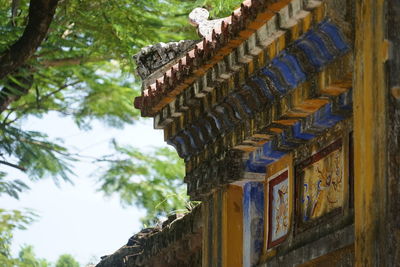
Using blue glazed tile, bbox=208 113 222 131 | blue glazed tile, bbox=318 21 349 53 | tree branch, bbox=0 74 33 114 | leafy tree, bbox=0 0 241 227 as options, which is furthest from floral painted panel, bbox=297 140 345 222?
tree branch, bbox=0 74 33 114

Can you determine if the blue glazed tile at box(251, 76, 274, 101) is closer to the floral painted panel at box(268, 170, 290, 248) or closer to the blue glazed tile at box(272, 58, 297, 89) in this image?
the blue glazed tile at box(272, 58, 297, 89)

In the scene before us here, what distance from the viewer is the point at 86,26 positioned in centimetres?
1716

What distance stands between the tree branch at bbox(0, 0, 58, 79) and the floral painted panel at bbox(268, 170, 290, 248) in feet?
16.4

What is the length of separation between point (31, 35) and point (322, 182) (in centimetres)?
627

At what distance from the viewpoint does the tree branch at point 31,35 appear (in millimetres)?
14789

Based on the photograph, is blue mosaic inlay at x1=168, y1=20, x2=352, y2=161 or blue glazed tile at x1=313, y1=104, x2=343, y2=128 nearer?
blue mosaic inlay at x1=168, y1=20, x2=352, y2=161

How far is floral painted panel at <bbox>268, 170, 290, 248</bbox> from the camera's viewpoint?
10211 millimetres

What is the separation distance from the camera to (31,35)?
1508cm

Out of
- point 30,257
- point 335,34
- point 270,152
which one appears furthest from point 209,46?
point 30,257

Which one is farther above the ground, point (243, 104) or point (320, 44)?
point (320, 44)

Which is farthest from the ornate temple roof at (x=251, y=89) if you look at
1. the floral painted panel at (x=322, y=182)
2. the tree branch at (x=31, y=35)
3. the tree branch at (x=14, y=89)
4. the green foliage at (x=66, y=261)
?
the green foliage at (x=66, y=261)

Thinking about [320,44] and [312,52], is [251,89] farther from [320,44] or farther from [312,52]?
[320,44]

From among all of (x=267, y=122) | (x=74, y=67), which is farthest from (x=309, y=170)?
(x=74, y=67)

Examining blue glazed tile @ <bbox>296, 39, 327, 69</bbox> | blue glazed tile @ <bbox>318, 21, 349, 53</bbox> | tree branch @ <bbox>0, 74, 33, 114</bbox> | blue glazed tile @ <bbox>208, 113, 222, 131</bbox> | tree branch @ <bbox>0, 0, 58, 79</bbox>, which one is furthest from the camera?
tree branch @ <bbox>0, 74, 33, 114</bbox>
